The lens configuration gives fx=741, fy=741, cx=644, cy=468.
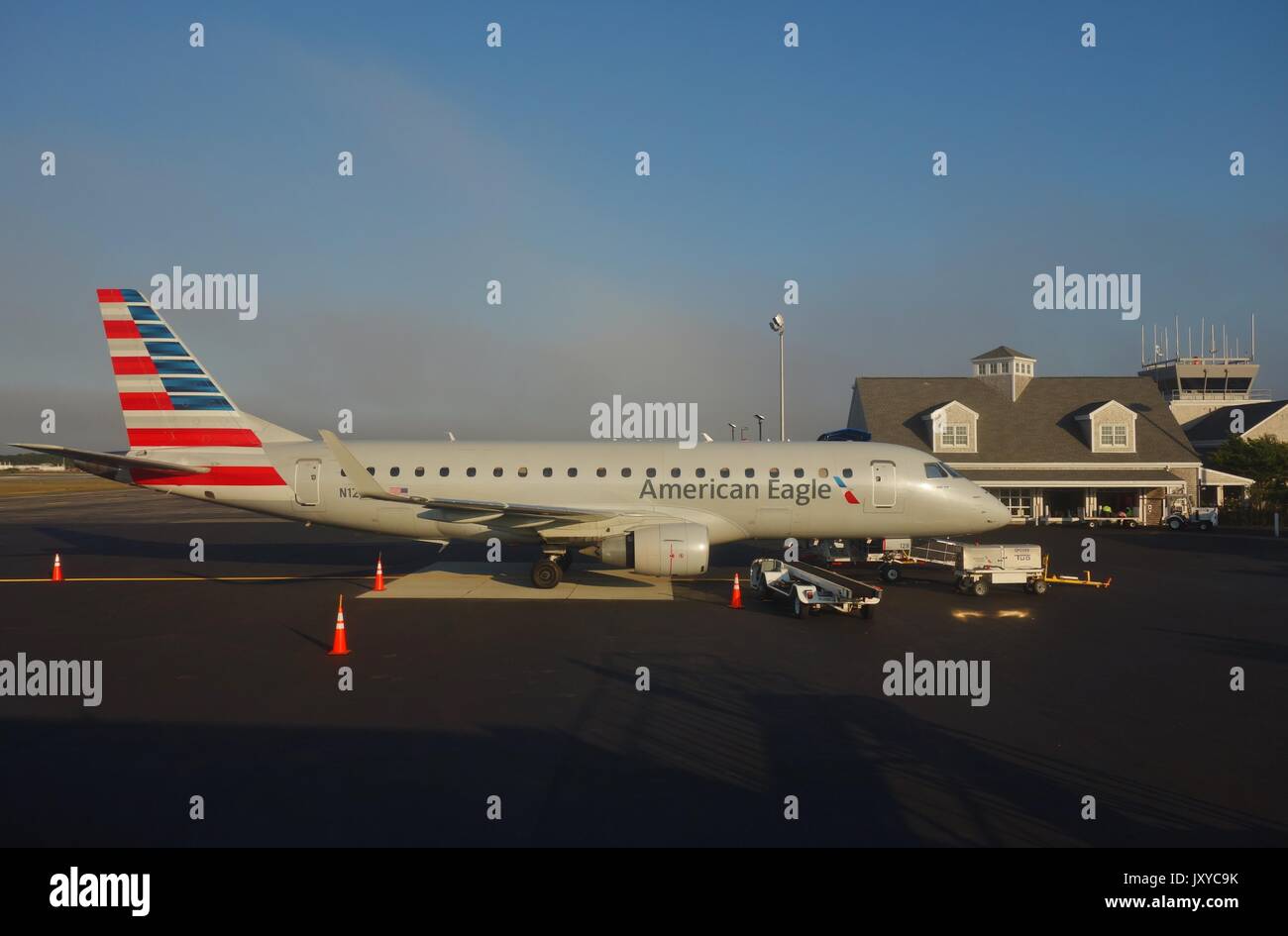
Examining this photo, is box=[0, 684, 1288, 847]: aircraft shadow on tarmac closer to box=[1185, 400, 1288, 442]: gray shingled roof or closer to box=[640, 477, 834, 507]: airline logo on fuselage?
box=[640, 477, 834, 507]: airline logo on fuselage

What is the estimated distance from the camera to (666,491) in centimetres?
1981

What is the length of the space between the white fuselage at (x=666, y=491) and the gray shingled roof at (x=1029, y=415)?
22992 mm

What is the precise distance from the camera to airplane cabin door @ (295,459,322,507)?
19.8m

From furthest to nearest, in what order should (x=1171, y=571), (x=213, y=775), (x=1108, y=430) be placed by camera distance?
(x=1108, y=430) < (x=1171, y=571) < (x=213, y=775)

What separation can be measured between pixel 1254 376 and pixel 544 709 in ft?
291

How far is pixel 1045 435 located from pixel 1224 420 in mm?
23910

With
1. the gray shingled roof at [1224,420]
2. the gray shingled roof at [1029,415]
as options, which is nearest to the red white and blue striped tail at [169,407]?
the gray shingled roof at [1029,415]

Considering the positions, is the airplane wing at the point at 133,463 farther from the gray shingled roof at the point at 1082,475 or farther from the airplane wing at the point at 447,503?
the gray shingled roof at the point at 1082,475

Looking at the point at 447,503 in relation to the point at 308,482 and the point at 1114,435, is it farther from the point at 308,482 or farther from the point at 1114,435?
the point at 1114,435
